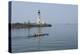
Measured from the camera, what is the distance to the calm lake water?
2488 mm

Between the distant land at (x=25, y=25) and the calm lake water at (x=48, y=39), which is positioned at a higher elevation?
the distant land at (x=25, y=25)

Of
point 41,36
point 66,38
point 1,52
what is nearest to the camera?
point 1,52

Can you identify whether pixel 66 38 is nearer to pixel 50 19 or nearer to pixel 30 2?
pixel 50 19

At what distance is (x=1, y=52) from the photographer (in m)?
2.43

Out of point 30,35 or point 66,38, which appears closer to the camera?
point 30,35

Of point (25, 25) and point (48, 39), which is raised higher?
point (25, 25)

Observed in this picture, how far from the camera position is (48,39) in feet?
8.69

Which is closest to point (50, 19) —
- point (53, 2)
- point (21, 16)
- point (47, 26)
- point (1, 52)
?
point (47, 26)

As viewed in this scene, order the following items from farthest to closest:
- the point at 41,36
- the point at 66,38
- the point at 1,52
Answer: the point at 66,38
the point at 41,36
the point at 1,52

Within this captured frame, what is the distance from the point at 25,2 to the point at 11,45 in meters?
0.77

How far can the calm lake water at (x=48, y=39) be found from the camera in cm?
249

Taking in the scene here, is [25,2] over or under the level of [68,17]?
over

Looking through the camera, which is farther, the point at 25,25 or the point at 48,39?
the point at 48,39

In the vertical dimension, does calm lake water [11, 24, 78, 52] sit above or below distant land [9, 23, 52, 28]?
below
